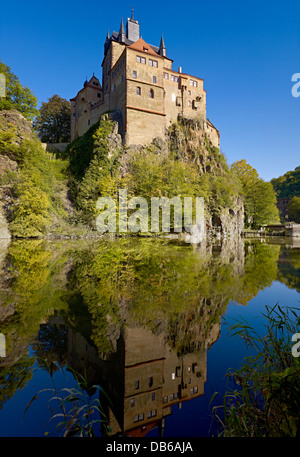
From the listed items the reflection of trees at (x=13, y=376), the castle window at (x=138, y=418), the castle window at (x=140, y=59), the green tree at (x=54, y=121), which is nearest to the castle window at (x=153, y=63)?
the castle window at (x=140, y=59)

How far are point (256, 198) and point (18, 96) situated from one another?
1735 inches

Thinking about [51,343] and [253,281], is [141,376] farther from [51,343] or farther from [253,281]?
[253,281]

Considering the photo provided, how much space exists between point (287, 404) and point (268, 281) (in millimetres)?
6397

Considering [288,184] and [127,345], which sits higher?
[288,184]

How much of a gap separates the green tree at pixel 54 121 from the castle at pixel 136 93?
462 cm

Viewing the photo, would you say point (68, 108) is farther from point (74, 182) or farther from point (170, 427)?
point (170, 427)

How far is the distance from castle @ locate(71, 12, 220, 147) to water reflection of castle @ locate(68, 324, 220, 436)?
33.1 metres

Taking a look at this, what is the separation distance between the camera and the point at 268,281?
25.0ft

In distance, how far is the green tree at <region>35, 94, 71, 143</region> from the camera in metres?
45.8

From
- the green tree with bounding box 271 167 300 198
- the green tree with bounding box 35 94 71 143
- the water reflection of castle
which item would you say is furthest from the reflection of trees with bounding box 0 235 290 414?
the green tree with bounding box 271 167 300 198

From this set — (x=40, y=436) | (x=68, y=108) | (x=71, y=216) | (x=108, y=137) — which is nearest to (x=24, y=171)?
(x=71, y=216)

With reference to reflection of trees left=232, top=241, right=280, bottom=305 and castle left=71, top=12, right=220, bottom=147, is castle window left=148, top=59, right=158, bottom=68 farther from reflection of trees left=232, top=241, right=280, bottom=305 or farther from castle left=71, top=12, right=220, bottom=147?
reflection of trees left=232, top=241, right=280, bottom=305

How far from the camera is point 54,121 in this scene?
47000 mm

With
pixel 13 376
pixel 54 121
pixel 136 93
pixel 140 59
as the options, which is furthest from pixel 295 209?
pixel 13 376
